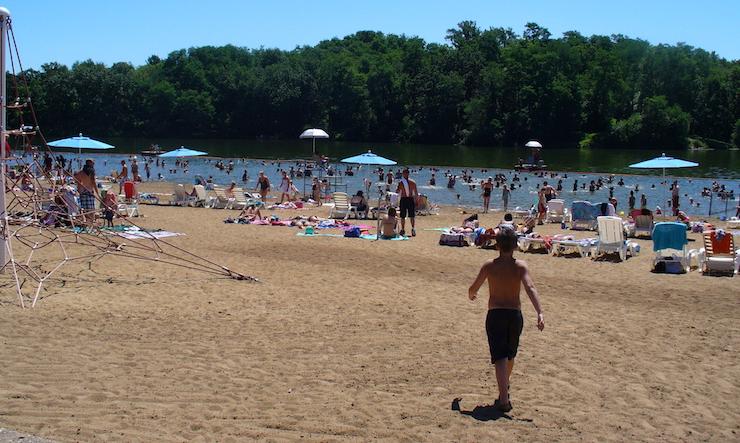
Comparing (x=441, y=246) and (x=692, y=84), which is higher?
(x=692, y=84)

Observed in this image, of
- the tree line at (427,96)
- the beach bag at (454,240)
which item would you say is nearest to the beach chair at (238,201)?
the beach bag at (454,240)

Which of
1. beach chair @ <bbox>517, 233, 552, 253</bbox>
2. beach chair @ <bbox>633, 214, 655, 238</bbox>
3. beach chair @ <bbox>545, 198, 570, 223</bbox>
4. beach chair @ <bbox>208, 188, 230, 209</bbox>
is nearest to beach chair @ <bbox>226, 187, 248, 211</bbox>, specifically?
beach chair @ <bbox>208, 188, 230, 209</bbox>

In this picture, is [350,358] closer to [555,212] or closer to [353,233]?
[353,233]

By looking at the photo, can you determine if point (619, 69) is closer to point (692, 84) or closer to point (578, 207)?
point (692, 84)

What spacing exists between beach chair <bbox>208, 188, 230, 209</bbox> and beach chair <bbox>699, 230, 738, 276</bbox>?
14.6 metres

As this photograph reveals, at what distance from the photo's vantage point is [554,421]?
6102 millimetres

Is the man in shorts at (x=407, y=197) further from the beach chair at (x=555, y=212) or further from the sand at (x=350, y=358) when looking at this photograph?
the beach chair at (x=555, y=212)

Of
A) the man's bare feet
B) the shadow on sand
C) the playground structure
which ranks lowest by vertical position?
the shadow on sand

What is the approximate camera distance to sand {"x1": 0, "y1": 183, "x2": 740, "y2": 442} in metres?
5.92

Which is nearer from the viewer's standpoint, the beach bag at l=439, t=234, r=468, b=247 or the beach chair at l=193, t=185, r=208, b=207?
the beach bag at l=439, t=234, r=468, b=247

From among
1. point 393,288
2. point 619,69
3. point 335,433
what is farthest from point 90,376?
point 619,69

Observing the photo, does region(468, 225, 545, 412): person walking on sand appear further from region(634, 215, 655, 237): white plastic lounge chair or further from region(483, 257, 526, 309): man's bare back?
region(634, 215, 655, 237): white plastic lounge chair

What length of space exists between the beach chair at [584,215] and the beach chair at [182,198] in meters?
11.6

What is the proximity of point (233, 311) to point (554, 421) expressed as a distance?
4.76 metres
